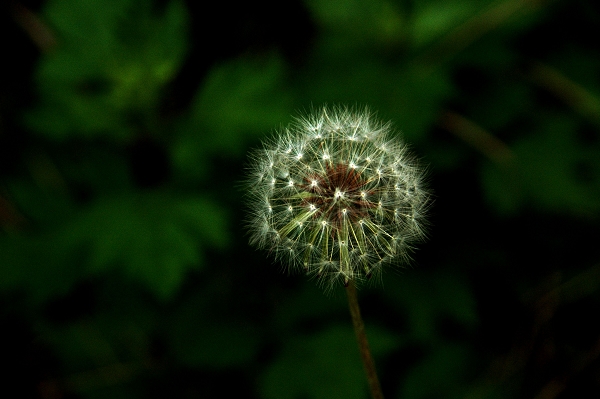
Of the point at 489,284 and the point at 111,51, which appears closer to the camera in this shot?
the point at 111,51

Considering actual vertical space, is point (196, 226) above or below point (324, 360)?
above

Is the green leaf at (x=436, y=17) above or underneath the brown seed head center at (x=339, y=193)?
above

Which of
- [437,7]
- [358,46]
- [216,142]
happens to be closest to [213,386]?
[216,142]

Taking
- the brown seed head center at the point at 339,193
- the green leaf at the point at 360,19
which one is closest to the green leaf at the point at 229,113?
the green leaf at the point at 360,19

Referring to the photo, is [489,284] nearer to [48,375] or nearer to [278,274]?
[278,274]

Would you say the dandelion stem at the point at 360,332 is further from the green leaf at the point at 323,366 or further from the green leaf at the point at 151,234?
the green leaf at the point at 151,234

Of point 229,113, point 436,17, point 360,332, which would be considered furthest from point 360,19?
point 360,332
